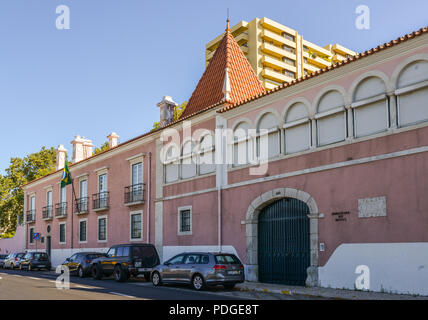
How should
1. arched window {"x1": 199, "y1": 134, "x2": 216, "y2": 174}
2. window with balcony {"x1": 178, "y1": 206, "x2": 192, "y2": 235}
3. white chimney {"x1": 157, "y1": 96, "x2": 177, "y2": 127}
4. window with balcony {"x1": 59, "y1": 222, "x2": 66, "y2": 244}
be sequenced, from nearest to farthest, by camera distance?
arched window {"x1": 199, "y1": 134, "x2": 216, "y2": 174} → window with balcony {"x1": 178, "y1": 206, "x2": 192, "y2": 235} → white chimney {"x1": 157, "y1": 96, "x2": 177, "y2": 127} → window with balcony {"x1": 59, "y1": 222, "x2": 66, "y2": 244}

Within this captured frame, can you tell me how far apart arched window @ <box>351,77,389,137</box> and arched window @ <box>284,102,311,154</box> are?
7.53 feet

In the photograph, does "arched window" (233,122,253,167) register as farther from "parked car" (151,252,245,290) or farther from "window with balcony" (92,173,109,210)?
"window with balcony" (92,173,109,210)

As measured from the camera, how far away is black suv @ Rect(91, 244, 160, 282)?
2181 centimetres

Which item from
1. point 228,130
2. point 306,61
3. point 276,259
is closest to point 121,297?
point 276,259

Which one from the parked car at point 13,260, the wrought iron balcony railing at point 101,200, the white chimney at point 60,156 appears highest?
the white chimney at point 60,156

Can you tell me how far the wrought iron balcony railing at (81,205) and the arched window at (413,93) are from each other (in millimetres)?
25370

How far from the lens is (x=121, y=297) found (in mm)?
14641

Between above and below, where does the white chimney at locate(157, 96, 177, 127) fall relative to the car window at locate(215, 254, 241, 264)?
above

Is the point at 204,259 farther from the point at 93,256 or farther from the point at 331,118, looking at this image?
the point at 93,256

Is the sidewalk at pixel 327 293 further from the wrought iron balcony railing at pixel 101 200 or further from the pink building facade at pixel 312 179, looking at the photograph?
the wrought iron balcony railing at pixel 101 200

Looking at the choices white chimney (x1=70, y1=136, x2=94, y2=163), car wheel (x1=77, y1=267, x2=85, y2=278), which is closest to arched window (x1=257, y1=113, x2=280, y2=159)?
car wheel (x1=77, y1=267, x2=85, y2=278)

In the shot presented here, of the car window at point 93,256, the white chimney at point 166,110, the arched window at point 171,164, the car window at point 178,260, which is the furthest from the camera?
the white chimney at point 166,110

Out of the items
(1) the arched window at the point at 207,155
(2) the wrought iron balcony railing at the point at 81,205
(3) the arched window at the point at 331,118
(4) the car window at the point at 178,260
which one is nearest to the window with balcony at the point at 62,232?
(2) the wrought iron balcony railing at the point at 81,205

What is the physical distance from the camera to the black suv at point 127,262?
71.6 ft
